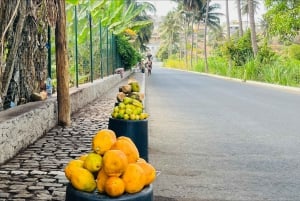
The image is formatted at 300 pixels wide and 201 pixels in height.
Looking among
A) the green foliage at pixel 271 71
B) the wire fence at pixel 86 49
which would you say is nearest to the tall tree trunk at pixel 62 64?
the wire fence at pixel 86 49

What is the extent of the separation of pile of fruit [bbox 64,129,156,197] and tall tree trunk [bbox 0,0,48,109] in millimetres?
4504

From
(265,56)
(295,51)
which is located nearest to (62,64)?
(265,56)

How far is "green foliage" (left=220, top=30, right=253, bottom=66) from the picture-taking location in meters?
38.1

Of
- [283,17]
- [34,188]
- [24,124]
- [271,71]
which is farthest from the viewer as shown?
[271,71]

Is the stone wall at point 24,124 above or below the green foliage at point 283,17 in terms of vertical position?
below

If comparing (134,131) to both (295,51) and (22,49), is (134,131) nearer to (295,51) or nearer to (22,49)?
(22,49)

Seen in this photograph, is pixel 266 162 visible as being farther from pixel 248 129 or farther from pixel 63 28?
pixel 63 28

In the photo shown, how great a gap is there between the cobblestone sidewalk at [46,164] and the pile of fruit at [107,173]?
168cm

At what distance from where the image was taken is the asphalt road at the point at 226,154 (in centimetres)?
561

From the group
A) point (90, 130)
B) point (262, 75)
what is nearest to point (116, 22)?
point (262, 75)

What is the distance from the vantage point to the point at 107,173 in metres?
Result: 2.88

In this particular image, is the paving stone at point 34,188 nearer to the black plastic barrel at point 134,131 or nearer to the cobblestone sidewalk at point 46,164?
the cobblestone sidewalk at point 46,164

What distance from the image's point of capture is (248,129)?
1051 cm

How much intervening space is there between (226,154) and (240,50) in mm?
31285
